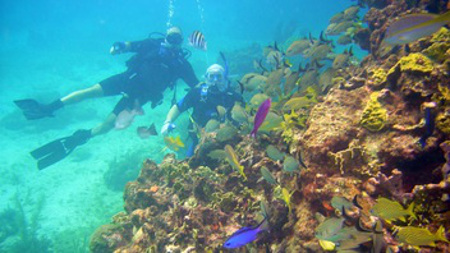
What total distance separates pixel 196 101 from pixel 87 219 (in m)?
7.00

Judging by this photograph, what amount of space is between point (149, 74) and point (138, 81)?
53cm

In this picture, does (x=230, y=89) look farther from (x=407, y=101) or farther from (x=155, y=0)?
(x=155, y=0)

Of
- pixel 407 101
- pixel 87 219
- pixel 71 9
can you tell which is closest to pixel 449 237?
pixel 407 101

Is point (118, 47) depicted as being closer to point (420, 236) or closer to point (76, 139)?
point (76, 139)

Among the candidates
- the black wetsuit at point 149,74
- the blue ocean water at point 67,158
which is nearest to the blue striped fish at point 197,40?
the black wetsuit at point 149,74

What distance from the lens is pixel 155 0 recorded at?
86500mm

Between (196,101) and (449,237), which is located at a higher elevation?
(196,101)

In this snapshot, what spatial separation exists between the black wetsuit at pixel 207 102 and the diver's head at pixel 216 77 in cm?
23

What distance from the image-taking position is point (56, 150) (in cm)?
980

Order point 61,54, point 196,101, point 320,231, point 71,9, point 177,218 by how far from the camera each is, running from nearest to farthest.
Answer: point 320,231, point 177,218, point 196,101, point 61,54, point 71,9

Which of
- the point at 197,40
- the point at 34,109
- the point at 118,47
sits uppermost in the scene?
the point at 118,47

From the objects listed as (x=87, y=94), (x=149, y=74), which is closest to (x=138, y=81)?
(x=149, y=74)

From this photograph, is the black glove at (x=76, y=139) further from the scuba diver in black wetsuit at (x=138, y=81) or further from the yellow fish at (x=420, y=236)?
the yellow fish at (x=420, y=236)

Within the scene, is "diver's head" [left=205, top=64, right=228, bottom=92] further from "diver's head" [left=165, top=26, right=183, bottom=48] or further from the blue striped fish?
"diver's head" [left=165, top=26, right=183, bottom=48]
